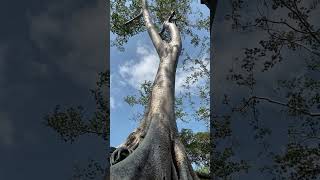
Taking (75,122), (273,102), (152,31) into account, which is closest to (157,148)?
(273,102)

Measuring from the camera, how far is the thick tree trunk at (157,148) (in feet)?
14.8

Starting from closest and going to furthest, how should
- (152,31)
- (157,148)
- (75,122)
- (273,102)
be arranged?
(157,148) < (273,102) < (75,122) < (152,31)

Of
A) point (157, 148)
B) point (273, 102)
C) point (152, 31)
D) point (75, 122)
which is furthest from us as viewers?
point (152, 31)

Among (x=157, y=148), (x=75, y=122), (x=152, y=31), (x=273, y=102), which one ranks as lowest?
(x=157, y=148)

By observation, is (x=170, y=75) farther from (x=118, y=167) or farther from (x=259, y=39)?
(x=118, y=167)

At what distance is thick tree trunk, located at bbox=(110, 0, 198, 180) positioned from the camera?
4512 mm

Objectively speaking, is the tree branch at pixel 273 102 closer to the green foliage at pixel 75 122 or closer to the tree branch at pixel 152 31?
the tree branch at pixel 152 31

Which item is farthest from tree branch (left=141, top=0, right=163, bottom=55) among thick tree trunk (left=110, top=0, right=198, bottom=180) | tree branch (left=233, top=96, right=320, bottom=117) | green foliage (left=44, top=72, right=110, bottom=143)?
tree branch (left=233, top=96, right=320, bottom=117)

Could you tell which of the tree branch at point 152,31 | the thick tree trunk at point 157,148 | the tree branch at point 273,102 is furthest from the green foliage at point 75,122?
the tree branch at point 273,102

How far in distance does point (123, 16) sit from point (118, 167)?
727 cm

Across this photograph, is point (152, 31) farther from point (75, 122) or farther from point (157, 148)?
point (157, 148)

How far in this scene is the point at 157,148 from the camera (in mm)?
5023

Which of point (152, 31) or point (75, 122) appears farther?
point (152, 31)

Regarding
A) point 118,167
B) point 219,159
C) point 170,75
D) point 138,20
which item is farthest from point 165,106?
point 138,20
